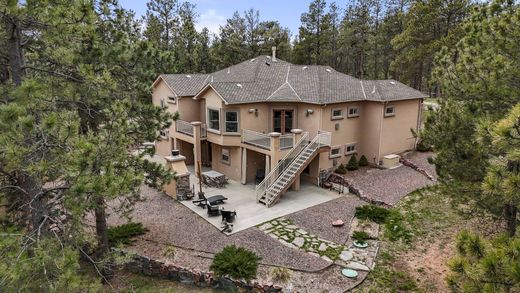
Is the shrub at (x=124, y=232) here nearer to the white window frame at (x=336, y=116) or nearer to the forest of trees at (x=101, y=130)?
the forest of trees at (x=101, y=130)

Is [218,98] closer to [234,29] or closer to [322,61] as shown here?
[234,29]

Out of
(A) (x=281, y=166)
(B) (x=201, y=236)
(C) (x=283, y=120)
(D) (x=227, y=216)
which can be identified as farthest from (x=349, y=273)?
(C) (x=283, y=120)

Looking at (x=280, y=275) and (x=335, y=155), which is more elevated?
(x=335, y=155)

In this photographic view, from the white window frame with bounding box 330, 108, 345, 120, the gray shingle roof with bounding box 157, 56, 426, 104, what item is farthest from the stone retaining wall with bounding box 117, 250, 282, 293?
the white window frame with bounding box 330, 108, 345, 120

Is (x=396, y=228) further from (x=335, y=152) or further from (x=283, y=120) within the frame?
(x=283, y=120)

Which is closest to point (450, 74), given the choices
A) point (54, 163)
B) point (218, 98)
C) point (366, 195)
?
point (366, 195)
